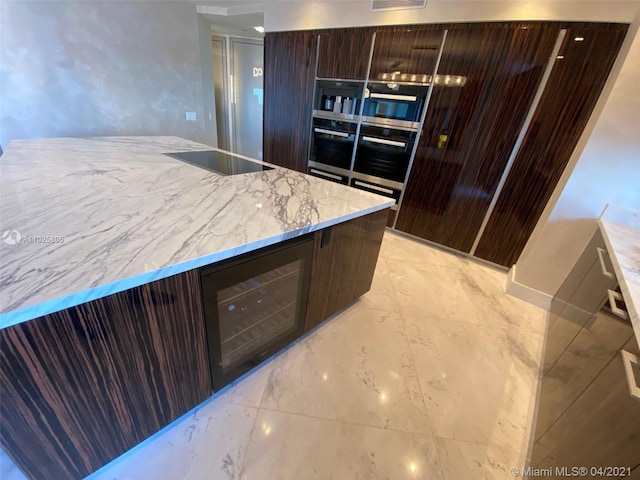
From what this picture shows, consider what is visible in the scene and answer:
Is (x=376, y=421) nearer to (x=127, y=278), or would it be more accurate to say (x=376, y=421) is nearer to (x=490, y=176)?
(x=127, y=278)

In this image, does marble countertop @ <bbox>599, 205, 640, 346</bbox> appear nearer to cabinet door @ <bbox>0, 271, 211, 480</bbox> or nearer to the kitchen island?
the kitchen island

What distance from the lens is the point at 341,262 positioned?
1.46 metres

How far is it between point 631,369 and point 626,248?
0.91m

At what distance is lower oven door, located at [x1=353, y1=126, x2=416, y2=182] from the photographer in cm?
272

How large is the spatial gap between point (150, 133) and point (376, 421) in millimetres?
4206

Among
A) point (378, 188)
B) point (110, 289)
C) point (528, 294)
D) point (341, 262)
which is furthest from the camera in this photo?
point (378, 188)

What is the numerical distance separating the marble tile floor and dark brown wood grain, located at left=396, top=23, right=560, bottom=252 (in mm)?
1118

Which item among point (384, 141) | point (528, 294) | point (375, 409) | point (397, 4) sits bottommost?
point (375, 409)

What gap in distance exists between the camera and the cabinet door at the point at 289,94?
317cm

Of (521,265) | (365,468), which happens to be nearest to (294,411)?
(365,468)

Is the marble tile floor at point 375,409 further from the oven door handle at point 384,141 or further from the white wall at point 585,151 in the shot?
the oven door handle at point 384,141

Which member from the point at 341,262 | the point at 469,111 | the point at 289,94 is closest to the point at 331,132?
the point at 289,94

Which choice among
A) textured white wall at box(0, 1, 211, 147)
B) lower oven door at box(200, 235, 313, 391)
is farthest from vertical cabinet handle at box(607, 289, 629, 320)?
textured white wall at box(0, 1, 211, 147)

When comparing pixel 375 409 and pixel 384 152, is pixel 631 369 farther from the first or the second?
pixel 384 152
